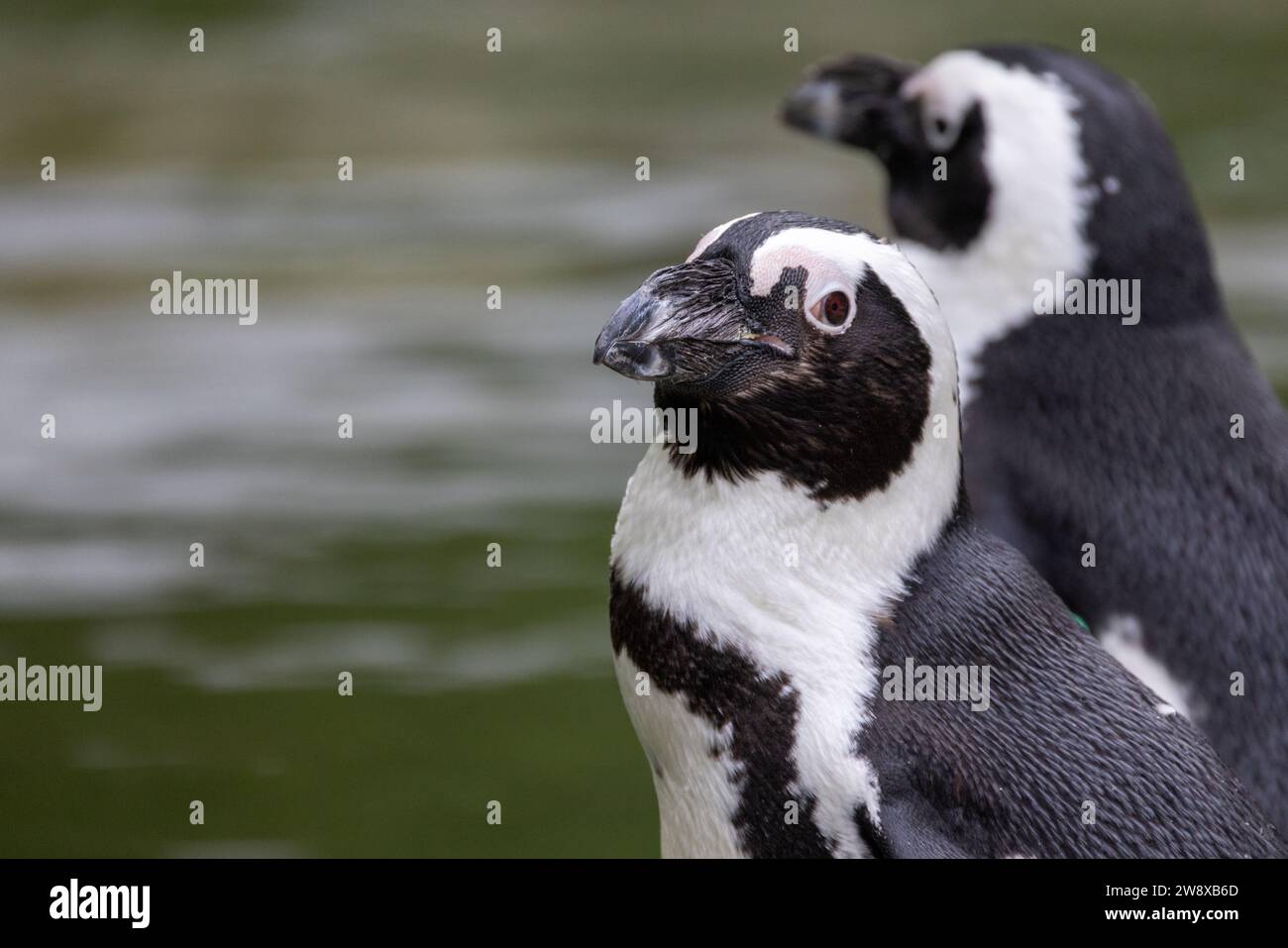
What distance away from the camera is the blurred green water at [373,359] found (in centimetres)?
327

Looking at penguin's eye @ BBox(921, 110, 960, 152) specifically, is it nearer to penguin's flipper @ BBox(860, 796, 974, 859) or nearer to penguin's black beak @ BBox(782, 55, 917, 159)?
penguin's black beak @ BBox(782, 55, 917, 159)

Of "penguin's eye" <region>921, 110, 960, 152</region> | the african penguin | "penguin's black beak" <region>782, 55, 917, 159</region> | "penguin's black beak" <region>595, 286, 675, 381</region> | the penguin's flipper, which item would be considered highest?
"penguin's black beak" <region>782, 55, 917, 159</region>

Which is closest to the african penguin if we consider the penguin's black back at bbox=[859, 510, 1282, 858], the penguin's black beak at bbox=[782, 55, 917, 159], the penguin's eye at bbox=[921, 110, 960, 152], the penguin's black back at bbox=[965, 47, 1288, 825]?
the penguin's black back at bbox=[859, 510, 1282, 858]

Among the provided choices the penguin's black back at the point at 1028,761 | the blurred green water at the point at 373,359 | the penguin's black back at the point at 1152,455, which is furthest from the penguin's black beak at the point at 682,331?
the blurred green water at the point at 373,359

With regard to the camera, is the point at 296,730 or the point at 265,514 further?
the point at 265,514

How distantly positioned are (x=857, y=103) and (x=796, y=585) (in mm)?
1233

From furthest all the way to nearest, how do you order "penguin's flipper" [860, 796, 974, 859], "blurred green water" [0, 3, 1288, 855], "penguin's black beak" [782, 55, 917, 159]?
1. "blurred green water" [0, 3, 1288, 855]
2. "penguin's black beak" [782, 55, 917, 159]
3. "penguin's flipper" [860, 796, 974, 859]

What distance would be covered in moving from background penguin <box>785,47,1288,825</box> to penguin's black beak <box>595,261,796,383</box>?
72cm

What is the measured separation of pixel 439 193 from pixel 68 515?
9.85ft

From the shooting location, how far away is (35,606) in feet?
12.6

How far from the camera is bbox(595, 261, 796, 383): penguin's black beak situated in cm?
155

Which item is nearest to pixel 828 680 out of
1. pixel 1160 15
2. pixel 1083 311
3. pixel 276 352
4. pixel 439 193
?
pixel 1083 311
